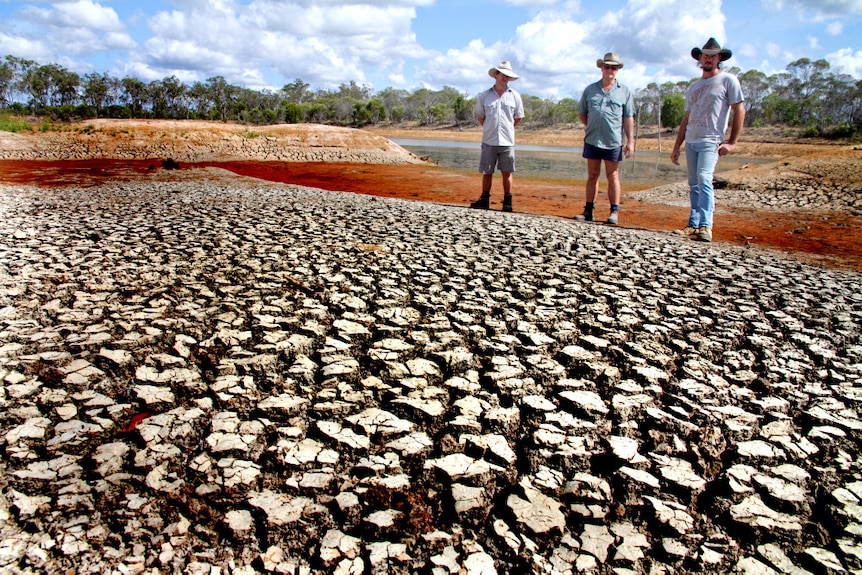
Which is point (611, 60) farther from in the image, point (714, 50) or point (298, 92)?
A: point (298, 92)

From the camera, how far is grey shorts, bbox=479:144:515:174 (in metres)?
8.11

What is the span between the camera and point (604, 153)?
7.12 metres

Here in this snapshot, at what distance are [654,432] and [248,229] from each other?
4.93m

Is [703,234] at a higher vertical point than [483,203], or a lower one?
lower

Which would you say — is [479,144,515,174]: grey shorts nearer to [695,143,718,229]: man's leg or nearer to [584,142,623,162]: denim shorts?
[584,142,623,162]: denim shorts

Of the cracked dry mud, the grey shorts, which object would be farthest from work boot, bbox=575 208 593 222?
the cracked dry mud

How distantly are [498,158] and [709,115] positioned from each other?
9.88 feet

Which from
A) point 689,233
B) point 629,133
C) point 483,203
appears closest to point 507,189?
point 483,203

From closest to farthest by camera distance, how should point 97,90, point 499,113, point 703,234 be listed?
point 703,234 < point 499,113 < point 97,90

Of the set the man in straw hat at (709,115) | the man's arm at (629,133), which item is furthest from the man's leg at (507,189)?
the man in straw hat at (709,115)

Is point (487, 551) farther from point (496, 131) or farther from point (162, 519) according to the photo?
point (496, 131)

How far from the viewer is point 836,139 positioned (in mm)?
54500

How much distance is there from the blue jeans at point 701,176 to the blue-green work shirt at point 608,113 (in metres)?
0.92

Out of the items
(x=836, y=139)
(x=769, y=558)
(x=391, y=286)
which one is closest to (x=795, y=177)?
(x=391, y=286)
